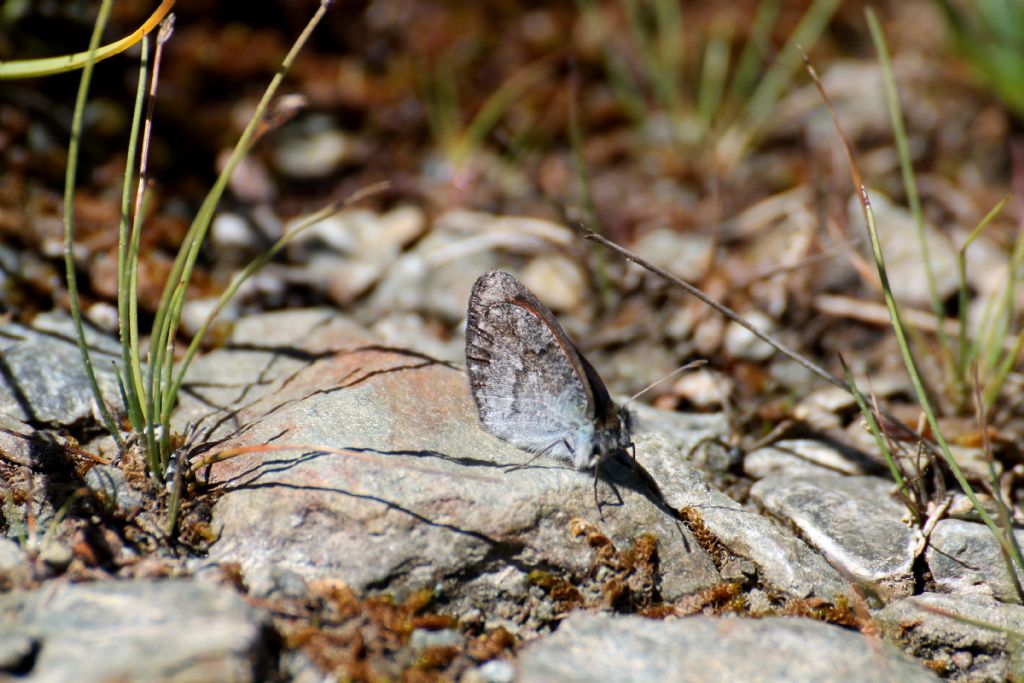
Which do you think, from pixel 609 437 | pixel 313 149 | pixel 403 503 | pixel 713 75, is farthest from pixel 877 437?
pixel 313 149

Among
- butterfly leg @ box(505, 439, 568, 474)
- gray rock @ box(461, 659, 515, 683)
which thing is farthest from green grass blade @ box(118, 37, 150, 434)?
gray rock @ box(461, 659, 515, 683)

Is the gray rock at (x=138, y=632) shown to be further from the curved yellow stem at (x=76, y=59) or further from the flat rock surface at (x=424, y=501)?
the curved yellow stem at (x=76, y=59)

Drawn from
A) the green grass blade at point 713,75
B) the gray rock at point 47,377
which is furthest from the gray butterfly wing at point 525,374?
the green grass blade at point 713,75

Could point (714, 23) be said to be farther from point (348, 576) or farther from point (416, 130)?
point (348, 576)

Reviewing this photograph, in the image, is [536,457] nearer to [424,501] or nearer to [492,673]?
[424,501]

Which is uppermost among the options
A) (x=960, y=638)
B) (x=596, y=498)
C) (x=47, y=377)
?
(x=47, y=377)

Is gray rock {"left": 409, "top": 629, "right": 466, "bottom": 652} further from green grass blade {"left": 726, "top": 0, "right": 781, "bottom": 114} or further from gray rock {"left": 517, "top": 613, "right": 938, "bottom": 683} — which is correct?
green grass blade {"left": 726, "top": 0, "right": 781, "bottom": 114}

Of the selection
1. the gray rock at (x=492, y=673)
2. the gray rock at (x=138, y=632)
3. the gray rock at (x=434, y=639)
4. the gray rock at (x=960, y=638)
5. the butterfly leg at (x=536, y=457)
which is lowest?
the gray rock at (x=960, y=638)
